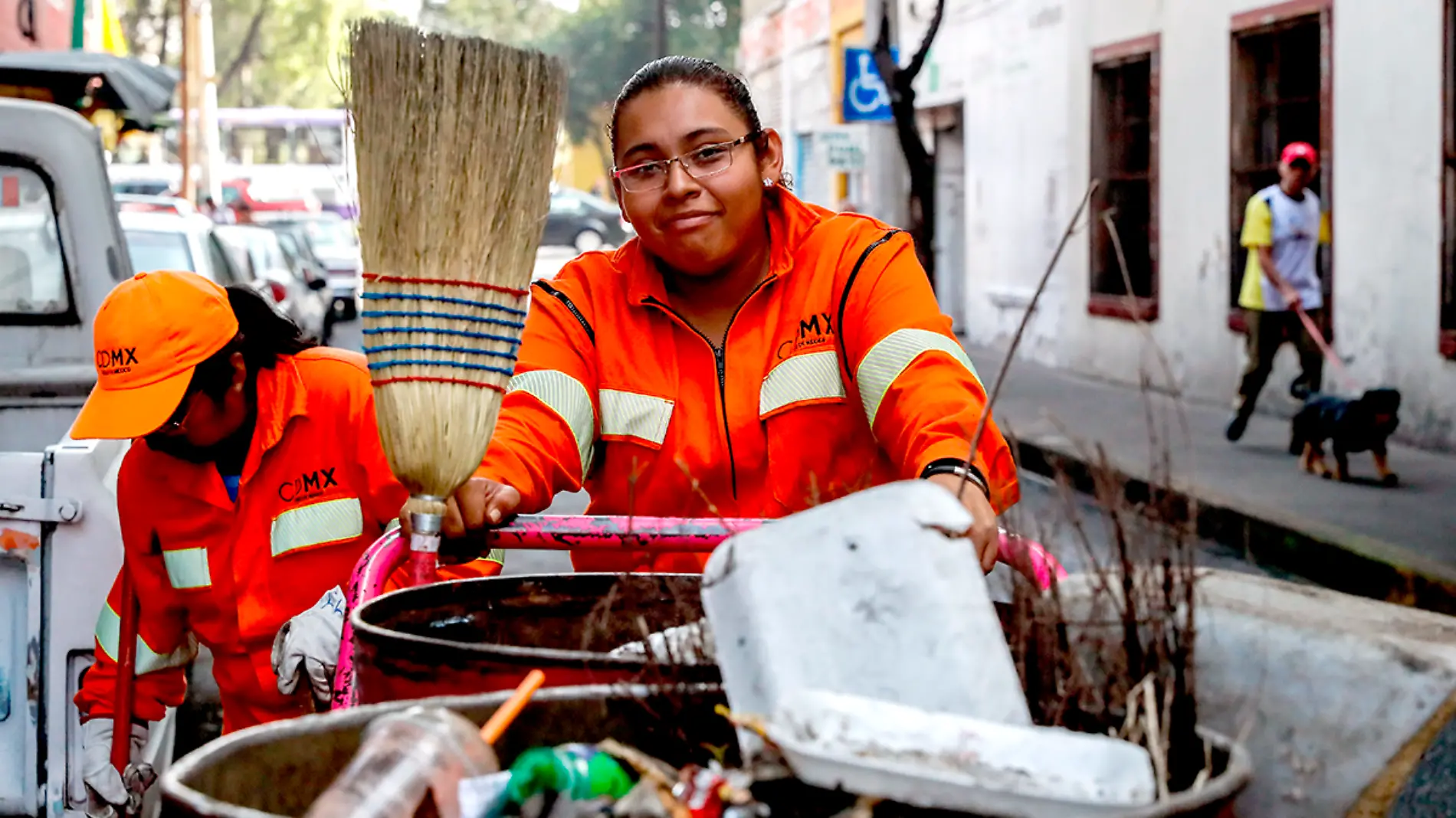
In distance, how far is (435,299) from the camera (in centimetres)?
230

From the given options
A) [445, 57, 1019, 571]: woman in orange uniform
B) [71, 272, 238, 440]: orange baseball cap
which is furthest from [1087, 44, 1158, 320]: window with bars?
[445, 57, 1019, 571]: woman in orange uniform

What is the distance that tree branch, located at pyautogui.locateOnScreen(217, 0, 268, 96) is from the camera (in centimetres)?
5803

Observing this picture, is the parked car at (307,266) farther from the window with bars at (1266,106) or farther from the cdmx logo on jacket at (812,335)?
the cdmx logo on jacket at (812,335)

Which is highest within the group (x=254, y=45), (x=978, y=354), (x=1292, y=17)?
(x=254, y=45)

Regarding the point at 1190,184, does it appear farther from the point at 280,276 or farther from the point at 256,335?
the point at 256,335

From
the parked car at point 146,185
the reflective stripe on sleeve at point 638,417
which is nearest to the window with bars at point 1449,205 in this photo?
the reflective stripe on sleeve at point 638,417

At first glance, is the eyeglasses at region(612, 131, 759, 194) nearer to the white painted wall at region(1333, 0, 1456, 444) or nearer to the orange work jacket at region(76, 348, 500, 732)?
the orange work jacket at region(76, 348, 500, 732)

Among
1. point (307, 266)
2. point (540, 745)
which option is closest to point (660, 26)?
point (307, 266)

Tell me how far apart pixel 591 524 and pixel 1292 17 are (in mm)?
12174

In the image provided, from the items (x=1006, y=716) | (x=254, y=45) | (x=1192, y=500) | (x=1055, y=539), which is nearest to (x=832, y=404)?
(x=1055, y=539)

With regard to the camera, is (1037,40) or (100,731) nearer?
(100,731)

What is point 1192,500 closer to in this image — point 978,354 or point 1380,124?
point 1380,124

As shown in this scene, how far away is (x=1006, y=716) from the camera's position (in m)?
1.56

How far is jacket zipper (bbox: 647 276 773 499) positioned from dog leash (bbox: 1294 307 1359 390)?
7875 mm
